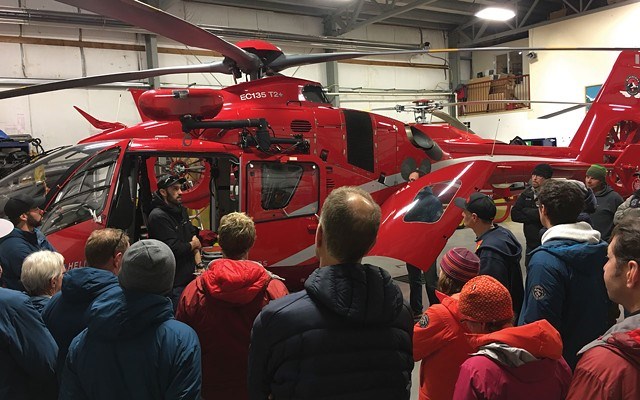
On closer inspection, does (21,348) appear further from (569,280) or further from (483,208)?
(483,208)

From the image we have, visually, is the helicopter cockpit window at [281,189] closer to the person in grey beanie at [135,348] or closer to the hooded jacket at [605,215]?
the hooded jacket at [605,215]

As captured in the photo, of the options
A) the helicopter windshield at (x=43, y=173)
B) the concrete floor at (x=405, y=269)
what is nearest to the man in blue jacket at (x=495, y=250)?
the concrete floor at (x=405, y=269)

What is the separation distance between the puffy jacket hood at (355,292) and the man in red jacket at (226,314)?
85cm

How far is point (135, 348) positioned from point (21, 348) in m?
0.63

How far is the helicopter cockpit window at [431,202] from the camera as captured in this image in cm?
528

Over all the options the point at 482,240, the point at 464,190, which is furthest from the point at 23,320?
the point at 464,190

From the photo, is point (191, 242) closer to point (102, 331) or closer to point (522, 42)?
point (102, 331)

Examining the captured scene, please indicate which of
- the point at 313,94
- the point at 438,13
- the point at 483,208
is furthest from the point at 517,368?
the point at 438,13

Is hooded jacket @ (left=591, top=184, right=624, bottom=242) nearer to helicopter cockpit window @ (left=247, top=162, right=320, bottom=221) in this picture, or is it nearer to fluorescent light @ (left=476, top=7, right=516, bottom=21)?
helicopter cockpit window @ (left=247, top=162, right=320, bottom=221)

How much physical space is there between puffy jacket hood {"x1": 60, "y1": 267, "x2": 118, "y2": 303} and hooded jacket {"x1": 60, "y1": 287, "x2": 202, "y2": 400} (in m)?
0.35

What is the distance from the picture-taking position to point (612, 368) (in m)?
1.34

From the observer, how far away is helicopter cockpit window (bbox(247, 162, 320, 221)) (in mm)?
5262

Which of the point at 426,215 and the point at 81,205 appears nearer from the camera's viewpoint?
the point at 81,205

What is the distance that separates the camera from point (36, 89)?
4441 mm
